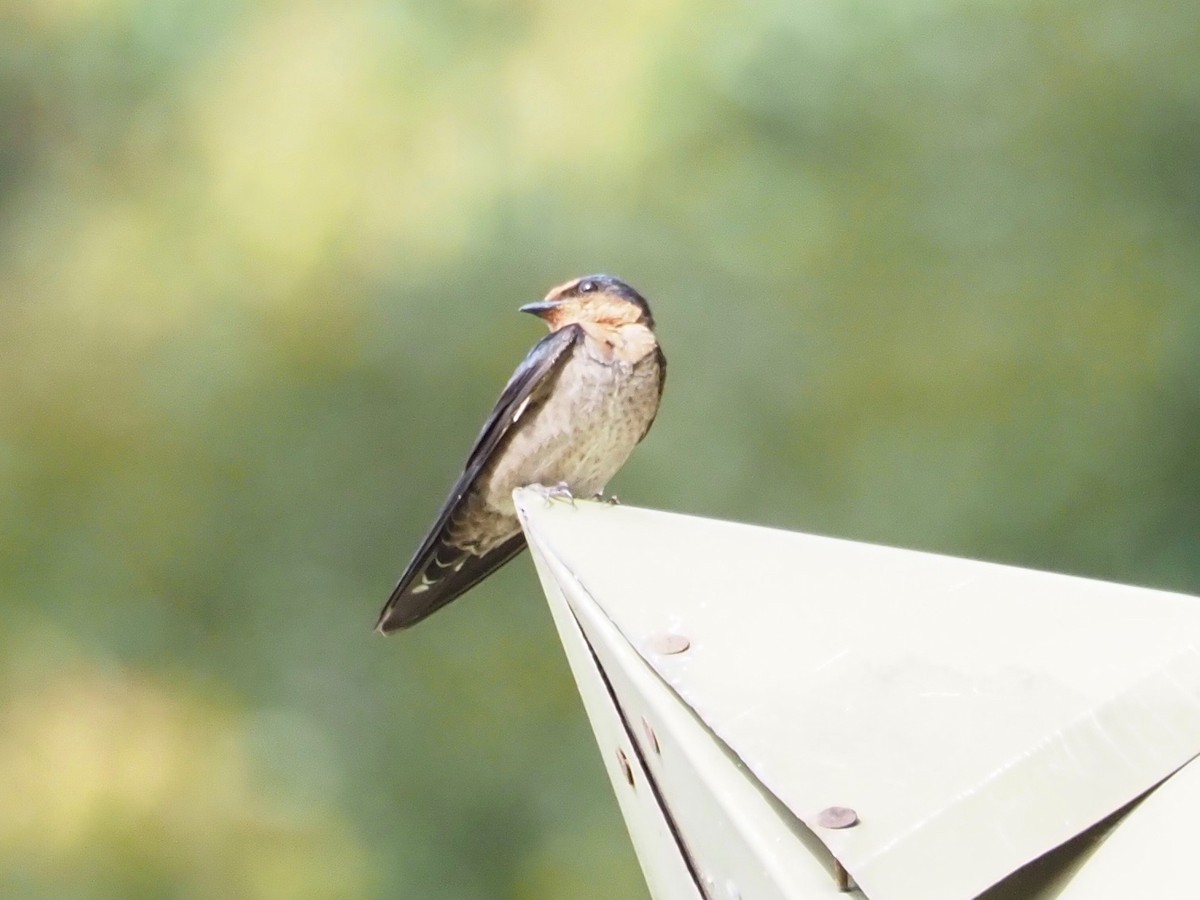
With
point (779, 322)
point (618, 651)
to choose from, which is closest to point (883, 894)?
point (618, 651)

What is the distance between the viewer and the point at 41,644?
1.38m

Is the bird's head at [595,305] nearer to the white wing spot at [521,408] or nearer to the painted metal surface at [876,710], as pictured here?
the white wing spot at [521,408]

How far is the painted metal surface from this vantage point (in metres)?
0.44

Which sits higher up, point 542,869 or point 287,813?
point 287,813

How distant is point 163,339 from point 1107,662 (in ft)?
4.00

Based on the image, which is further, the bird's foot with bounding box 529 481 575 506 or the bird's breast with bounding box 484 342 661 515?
the bird's breast with bounding box 484 342 661 515

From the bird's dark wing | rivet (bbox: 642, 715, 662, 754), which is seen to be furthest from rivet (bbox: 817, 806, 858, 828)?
the bird's dark wing

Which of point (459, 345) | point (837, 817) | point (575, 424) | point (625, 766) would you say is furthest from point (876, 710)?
point (459, 345)

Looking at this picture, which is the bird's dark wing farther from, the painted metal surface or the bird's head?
the painted metal surface

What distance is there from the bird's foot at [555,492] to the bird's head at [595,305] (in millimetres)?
182

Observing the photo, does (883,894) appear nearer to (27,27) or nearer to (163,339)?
(163,339)

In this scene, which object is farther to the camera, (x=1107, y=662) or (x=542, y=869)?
(x=542, y=869)

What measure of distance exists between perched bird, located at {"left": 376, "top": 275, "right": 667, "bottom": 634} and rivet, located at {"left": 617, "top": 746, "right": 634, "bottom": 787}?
2.23ft

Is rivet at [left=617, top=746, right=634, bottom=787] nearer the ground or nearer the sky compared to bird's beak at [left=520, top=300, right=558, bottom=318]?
nearer the ground
